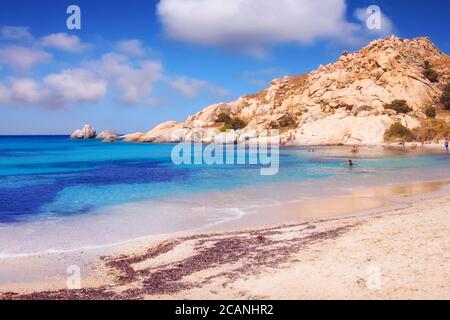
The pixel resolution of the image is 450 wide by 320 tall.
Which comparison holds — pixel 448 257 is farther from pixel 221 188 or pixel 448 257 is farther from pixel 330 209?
A: pixel 221 188

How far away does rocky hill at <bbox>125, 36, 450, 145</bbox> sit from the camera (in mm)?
97225

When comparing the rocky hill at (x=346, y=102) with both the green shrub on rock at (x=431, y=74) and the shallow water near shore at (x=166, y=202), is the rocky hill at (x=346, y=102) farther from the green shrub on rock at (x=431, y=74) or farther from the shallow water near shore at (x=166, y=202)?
the shallow water near shore at (x=166, y=202)

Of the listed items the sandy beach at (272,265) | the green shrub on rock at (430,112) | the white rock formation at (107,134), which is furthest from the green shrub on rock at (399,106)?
the white rock formation at (107,134)

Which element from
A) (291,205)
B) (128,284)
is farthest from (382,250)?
(291,205)

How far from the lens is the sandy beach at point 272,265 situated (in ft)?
31.7

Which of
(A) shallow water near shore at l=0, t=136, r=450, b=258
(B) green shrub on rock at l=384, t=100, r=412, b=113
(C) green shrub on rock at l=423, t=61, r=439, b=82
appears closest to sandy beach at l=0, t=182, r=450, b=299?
(A) shallow water near shore at l=0, t=136, r=450, b=258

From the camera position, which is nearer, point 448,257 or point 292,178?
point 448,257

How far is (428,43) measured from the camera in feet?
465

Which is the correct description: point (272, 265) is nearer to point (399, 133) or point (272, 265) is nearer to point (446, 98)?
point (399, 133)

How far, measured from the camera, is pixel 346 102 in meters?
110

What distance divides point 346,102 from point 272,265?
10428 centimetres

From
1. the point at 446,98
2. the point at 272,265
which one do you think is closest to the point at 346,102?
the point at 446,98
